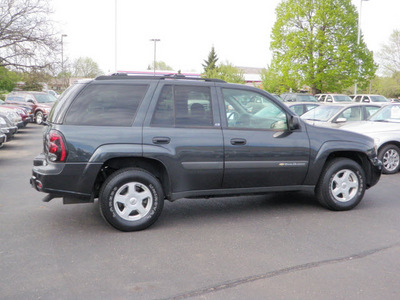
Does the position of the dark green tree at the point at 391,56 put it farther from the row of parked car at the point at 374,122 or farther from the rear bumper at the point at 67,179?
the rear bumper at the point at 67,179

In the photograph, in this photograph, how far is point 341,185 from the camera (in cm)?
612

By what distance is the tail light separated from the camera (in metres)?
4.86

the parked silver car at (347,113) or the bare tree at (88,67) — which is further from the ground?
the bare tree at (88,67)

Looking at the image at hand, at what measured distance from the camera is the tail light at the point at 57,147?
191 inches

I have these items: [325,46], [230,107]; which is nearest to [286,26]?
[325,46]

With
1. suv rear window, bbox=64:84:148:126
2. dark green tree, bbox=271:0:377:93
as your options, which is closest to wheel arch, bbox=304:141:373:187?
suv rear window, bbox=64:84:148:126

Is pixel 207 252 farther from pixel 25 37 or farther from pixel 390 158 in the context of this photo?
pixel 25 37

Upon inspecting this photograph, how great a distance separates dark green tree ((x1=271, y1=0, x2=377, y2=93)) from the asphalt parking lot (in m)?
32.8

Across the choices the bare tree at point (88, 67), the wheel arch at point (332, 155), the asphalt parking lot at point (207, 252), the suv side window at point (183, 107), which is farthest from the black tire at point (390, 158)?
the bare tree at point (88, 67)

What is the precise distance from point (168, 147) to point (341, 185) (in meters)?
2.64

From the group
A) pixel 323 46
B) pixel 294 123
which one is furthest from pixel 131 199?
pixel 323 46

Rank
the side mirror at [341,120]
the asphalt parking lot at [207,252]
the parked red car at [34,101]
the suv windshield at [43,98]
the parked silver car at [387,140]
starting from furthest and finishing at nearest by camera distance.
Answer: the suv windshield at [43,98] < the parked red car at [34,101] < the side mirror at [341,120] < the parked silver car at [387,140] < the asphalt parking lot at [207,252]

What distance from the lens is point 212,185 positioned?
5.46 metres

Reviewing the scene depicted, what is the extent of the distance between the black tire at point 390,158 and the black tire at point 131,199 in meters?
6.07
